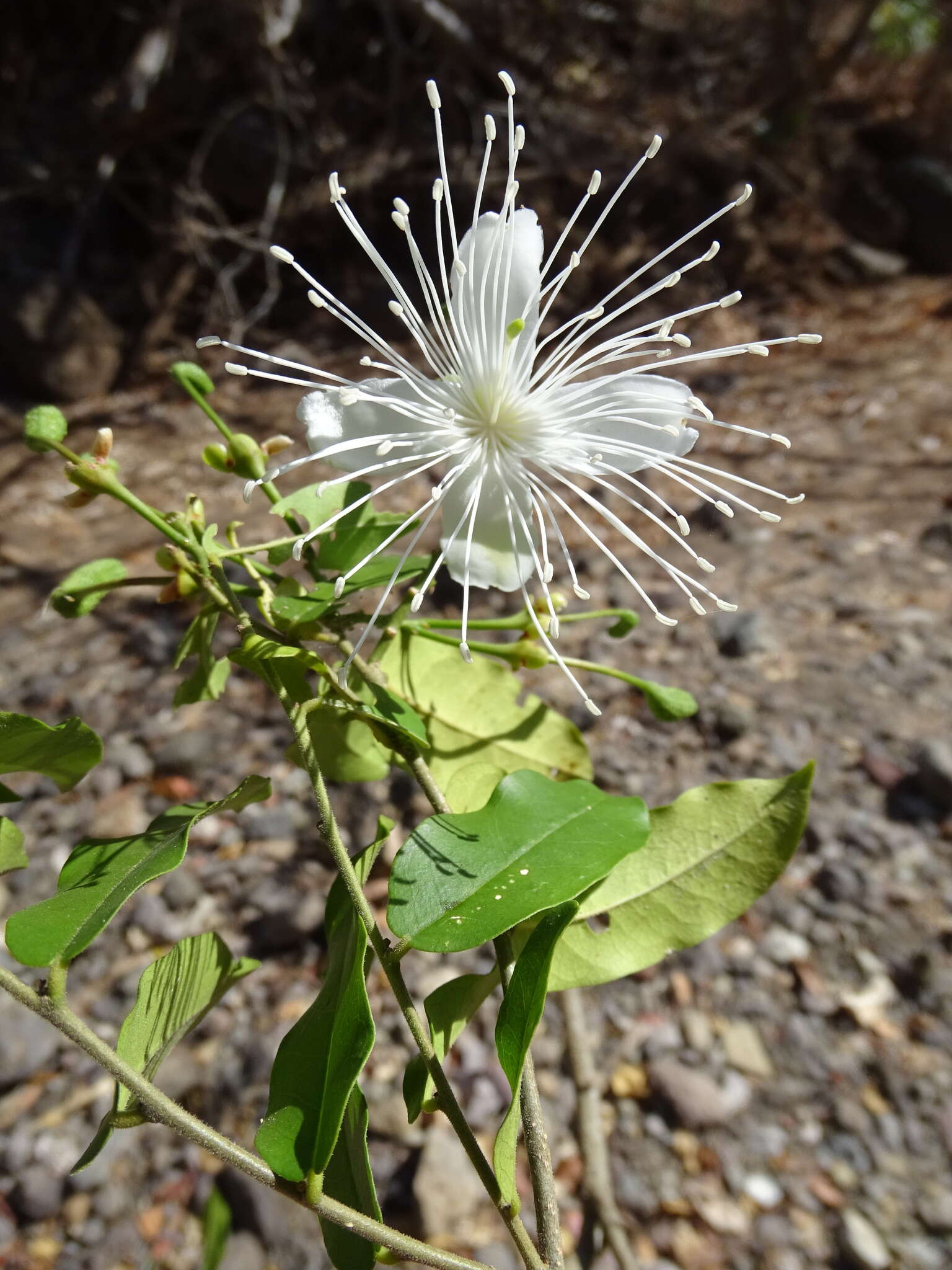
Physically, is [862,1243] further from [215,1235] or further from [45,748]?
[45,748]

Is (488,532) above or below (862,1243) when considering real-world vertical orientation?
above

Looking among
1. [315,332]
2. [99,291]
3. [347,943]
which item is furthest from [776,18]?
[347,943]

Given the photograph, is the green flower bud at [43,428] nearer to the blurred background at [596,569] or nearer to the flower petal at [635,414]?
the flower petal at [635,414]

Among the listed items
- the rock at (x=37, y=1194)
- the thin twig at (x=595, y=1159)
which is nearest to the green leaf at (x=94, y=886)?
the thin twig at (x=595, y=1159)

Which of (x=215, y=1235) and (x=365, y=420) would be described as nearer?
(x=215, y=1235)

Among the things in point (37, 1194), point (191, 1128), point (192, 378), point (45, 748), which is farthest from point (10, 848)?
point (37, 1194)
